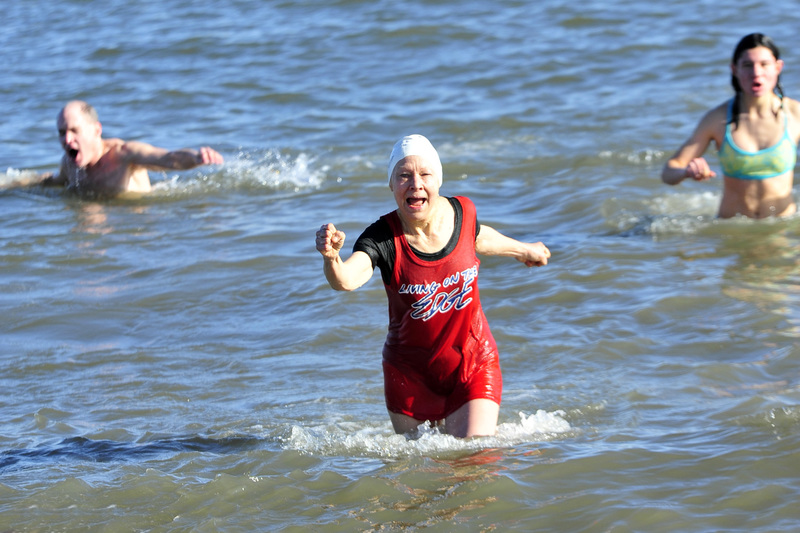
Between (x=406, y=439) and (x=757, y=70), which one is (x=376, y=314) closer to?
(x=406, y=439)

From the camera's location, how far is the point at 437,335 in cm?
459

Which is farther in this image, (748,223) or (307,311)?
(748,223)

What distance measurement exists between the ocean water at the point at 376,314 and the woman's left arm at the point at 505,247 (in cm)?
82

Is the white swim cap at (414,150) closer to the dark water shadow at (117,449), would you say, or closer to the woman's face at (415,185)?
the woman's face at (415,185)

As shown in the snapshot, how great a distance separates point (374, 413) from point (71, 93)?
11.1 meters

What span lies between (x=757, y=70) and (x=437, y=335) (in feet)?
12.7

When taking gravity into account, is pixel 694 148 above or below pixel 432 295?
above

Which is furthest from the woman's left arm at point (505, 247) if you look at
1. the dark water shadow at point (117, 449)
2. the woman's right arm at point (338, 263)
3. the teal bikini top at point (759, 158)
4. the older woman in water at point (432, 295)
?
the teal bikini top at point (759, 158)

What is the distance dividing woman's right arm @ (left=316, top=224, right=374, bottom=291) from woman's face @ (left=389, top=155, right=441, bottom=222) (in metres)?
0.27

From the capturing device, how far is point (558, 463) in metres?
4.51

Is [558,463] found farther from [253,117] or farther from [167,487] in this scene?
[253,117]

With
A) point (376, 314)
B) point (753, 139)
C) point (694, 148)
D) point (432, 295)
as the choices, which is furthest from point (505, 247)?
point (753, 139)

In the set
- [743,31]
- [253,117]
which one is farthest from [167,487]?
[743,31]

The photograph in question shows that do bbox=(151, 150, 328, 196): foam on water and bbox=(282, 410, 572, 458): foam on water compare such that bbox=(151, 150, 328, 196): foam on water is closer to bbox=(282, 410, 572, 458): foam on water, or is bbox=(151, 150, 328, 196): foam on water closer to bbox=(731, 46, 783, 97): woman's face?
bbox=(731, 46, 783, 97): woman's face
